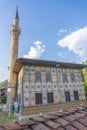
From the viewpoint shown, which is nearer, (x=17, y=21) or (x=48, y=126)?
(x=48, y=126)

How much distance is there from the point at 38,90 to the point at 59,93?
2732 mm

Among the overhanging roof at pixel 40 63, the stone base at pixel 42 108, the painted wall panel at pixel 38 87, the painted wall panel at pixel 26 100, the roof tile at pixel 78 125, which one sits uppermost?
the overhanging roof at pixel 40 63

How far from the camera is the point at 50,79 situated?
15625 mm

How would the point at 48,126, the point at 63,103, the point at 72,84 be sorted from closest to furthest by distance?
1. the point at 48,126
2. the point at 63,103
3. the point at 72,84

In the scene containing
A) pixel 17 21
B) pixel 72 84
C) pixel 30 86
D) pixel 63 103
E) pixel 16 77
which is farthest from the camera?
pixel 17 21

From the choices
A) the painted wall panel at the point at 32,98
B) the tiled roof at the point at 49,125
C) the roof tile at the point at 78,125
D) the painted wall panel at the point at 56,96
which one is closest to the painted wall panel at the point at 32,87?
the painted wall panel at the point at 32,98

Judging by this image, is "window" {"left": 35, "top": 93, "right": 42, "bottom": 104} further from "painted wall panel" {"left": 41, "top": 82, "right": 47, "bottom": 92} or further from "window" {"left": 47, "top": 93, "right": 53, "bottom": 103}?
"window" {"left": 47, "top": 93, "right": 53, "bottom": 103}

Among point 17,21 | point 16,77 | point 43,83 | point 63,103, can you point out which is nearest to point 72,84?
point 63,103

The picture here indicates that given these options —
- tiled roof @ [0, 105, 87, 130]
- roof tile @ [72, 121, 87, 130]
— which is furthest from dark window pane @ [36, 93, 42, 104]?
roof tile @ [72, 121, 87, 130]

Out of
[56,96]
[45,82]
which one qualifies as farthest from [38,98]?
[56,96]

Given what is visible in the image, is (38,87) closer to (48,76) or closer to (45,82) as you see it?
(45,82)

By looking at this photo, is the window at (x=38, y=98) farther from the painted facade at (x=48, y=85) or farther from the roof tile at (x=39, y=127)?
the roof tile at (x=39, y=127)

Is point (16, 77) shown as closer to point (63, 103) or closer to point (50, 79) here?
point (50, 79)

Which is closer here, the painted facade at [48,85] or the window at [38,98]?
the painted facade at [48,85]
